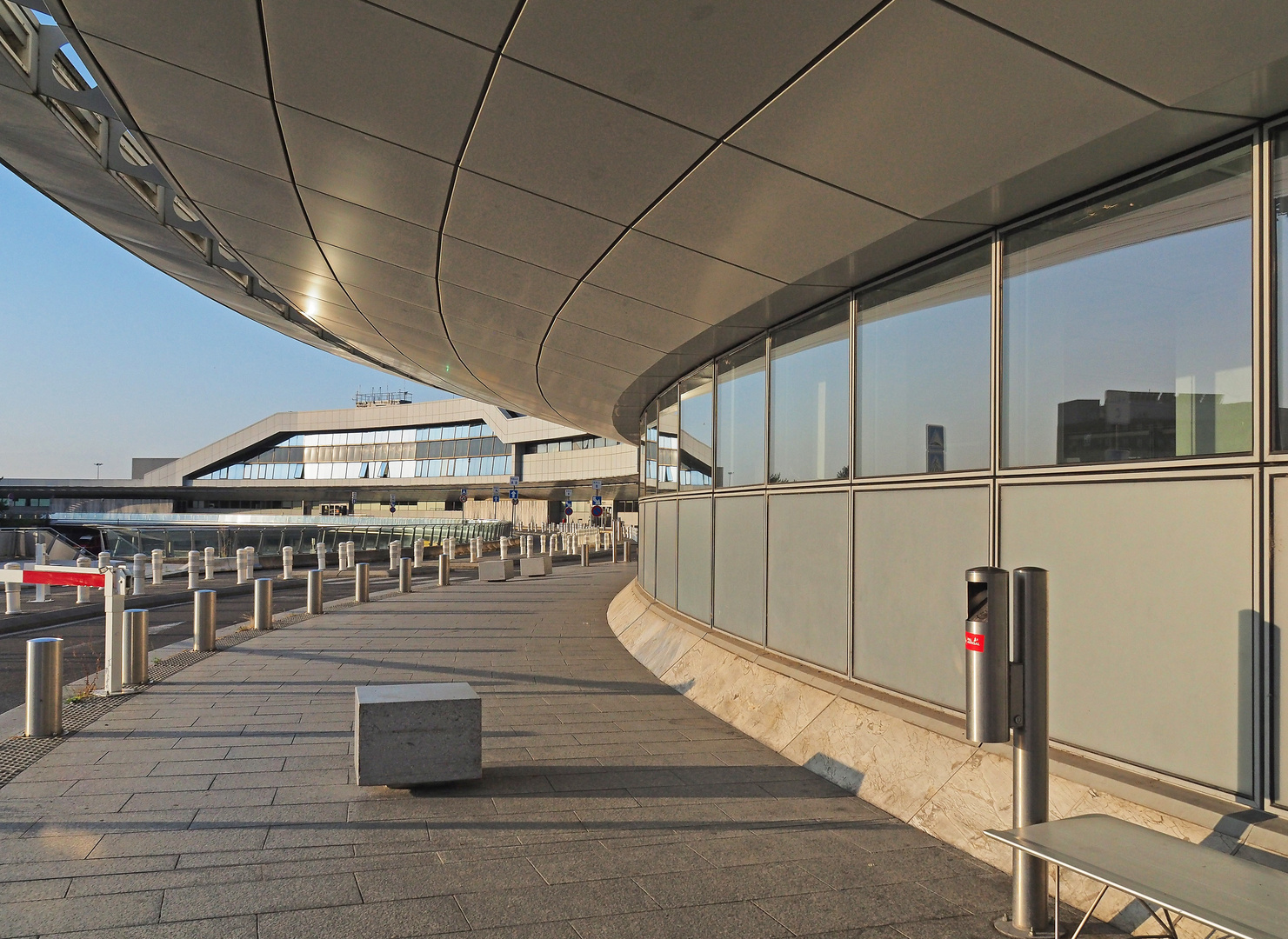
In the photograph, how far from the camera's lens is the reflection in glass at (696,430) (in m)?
12.2

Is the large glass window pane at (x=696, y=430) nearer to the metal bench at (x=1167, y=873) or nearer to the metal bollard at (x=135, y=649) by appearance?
the metal bollard at (x=135, y=649)

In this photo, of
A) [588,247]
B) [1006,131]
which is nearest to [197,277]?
[588,247]

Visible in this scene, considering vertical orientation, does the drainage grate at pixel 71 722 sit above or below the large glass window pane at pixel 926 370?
below

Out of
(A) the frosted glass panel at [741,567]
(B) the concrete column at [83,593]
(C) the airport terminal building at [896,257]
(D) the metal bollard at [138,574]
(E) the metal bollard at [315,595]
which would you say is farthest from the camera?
(D) the metal bollard at [138,574]

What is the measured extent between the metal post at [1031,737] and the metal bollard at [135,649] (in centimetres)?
907

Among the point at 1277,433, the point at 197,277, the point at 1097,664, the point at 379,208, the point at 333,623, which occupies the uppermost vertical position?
the point at 197,277

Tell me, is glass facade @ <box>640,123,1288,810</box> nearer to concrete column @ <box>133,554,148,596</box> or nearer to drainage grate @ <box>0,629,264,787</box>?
drainage grate @ <box>0,629,264,787</box>

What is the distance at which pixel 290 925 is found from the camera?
4320mm

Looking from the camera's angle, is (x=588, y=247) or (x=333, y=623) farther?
(x=333, y=623)

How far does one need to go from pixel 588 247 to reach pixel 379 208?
1897 millimetres

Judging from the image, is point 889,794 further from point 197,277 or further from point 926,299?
point 197,277

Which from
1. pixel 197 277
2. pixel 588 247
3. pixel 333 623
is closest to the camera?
pixel 588 247

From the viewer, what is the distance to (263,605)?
616 inches

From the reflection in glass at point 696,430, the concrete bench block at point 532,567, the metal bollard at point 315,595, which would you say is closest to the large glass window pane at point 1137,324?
the reflection in glass at point 696,430
